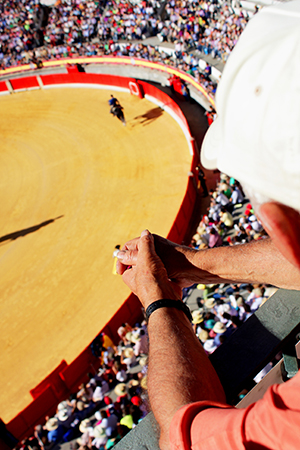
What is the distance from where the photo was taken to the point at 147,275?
7.69ft

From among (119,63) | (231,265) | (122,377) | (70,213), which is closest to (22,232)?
(70,213)

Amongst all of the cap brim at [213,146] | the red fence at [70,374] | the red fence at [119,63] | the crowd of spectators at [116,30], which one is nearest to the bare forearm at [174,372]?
the cap brim at [213,146]

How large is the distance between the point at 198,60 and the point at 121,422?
62.1 feet

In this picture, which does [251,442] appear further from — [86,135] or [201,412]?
[86,135]

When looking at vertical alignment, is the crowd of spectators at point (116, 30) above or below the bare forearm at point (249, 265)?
above

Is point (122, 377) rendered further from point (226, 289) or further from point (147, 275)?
point (147, 275)

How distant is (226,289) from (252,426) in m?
7.58

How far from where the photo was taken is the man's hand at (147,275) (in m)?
2.19

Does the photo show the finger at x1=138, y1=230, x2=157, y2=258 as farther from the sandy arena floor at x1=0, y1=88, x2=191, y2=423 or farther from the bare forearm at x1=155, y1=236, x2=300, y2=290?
the sandy arena floor at x1=0, y1=88, x2=191, y2=423

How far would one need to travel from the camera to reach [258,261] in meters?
2.18

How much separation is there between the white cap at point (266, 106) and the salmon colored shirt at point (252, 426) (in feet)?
1.68

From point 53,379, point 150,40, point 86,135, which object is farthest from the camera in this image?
point 150,40

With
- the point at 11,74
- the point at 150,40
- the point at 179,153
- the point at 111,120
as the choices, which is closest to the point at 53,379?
the point at 179,153

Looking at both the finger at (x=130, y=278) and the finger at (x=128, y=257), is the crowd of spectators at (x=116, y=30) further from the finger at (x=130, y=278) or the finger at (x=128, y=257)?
the finger at (x=130, y=278)
